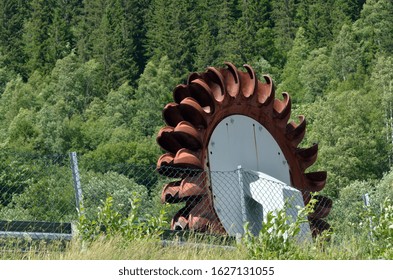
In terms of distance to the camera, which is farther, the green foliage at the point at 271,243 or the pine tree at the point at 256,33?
the pine tree at the point at 256,33

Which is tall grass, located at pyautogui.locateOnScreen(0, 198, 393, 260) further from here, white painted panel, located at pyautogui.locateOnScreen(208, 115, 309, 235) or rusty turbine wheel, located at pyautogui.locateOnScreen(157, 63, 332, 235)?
white painted panel, located at pyautogui.locateOnScreen(208, 115, 309, 235)

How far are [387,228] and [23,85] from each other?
101m

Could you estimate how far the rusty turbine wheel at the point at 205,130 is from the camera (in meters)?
11.7

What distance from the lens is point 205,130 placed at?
1195cm

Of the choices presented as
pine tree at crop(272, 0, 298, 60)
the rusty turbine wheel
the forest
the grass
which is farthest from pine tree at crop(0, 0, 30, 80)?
the grass

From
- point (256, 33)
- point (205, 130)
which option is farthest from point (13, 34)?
point (205, 130)

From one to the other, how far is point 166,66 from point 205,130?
100.0 meters

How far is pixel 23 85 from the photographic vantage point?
110 m

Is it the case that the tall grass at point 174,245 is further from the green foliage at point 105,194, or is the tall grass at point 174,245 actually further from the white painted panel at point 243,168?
the white painted panel at point 243,168

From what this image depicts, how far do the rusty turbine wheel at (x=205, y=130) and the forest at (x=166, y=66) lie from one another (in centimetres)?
5620

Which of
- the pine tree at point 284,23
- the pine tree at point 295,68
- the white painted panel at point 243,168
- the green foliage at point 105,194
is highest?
the pine tree at point 284,23

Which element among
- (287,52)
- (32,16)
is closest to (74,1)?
(32,16)

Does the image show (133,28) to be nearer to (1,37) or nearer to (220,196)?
(1,37)

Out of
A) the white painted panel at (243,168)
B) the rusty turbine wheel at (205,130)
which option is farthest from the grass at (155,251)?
the white painted panel at (243,168)
